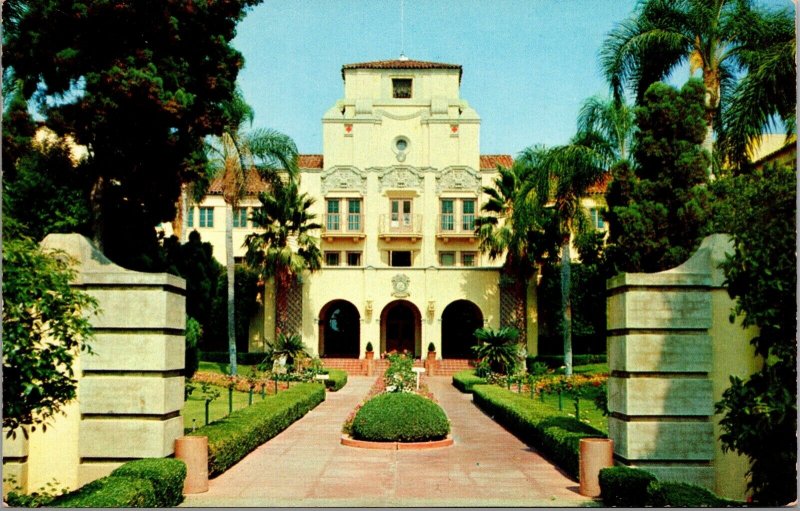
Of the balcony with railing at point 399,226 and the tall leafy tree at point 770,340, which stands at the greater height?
the balcony with railing at point 399,226

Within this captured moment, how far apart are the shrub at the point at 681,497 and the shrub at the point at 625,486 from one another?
20.4 inches

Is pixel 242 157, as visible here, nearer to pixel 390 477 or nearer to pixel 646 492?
pixel 390 477

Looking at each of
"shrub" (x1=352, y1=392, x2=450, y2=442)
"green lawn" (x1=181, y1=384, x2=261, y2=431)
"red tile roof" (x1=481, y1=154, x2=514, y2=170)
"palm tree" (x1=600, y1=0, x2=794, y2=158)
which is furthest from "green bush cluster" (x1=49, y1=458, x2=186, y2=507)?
"red tile roof" (x1=481, y1=154, x2=514, y2=170)

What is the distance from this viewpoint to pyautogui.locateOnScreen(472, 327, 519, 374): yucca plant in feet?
114

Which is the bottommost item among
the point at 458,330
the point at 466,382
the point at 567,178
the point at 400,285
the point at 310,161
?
the point at 466,382

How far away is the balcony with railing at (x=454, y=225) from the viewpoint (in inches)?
1808

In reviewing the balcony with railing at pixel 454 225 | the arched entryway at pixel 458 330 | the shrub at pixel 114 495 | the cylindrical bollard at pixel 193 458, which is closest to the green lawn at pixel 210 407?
the cylindrical bollard at pixel 193 458

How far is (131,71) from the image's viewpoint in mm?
14094

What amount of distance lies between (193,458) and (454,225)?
35918mm

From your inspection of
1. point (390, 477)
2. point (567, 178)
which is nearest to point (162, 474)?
point (390, 477)

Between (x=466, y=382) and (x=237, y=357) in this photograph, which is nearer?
(x=466, y=382)

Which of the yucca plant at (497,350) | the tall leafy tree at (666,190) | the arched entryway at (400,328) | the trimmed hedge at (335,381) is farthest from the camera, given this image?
the arched entryway at (400,328)

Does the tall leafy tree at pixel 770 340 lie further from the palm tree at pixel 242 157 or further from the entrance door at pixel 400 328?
the entrance door at pixel 400 328

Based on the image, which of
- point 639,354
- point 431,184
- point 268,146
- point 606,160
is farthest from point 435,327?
point 639,354
